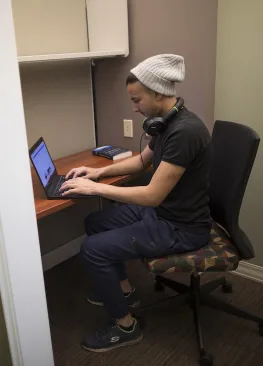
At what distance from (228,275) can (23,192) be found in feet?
5.08

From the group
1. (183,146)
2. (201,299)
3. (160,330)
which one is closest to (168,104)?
(183,146)

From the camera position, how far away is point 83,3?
7.50 feet

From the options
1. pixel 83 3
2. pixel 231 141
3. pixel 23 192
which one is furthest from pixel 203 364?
pixel 83 3

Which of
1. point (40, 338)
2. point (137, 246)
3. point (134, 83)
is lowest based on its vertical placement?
point (40, 338)

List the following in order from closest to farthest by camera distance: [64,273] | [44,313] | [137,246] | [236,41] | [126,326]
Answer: [44,313] → [137,246] → [126,326] → [236,41] → [64,273]

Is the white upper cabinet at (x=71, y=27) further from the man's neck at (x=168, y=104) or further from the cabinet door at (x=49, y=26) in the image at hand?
the man's neck at (x=168, y=104)

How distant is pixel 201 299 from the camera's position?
1913mm

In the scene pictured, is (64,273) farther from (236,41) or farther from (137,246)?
(236,41)

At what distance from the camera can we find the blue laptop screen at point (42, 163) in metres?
1.72

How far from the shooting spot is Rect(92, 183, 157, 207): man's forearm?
1574 millimetres

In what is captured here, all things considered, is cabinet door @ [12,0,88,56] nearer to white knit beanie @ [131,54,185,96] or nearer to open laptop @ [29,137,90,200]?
open laptop @ [29,137,90,200]

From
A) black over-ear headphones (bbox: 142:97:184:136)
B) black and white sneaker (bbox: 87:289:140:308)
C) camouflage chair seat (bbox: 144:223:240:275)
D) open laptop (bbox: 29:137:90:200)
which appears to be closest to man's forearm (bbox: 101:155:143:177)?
open laptop (bbox: 29:137:90:200)

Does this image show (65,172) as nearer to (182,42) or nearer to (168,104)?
Result: (168,104)

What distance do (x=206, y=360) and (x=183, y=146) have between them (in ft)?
2.99
